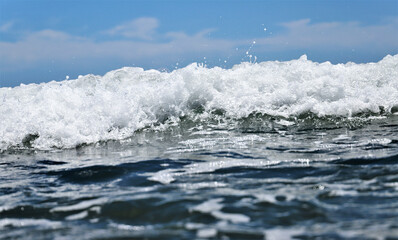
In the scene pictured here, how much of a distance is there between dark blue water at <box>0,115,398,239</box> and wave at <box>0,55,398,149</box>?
123 cm

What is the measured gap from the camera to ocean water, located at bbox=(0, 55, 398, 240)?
8.52 feet

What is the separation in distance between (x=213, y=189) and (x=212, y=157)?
4.56 ft

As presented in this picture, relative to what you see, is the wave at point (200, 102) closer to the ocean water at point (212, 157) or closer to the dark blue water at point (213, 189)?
the ocean water at point (212, 157)

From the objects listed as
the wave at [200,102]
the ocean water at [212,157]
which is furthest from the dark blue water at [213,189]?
the wave at [200,102]

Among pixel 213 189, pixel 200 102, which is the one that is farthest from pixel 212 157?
pixel 200 102

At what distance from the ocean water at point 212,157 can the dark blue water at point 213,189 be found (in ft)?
0.04

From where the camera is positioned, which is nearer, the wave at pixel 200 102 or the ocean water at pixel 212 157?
the ocean water at pixel 212 157

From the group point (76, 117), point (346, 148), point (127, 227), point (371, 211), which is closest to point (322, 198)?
point (371, 211)

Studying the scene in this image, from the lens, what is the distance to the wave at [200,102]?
7246 mm

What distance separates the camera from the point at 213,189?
3.34 metres

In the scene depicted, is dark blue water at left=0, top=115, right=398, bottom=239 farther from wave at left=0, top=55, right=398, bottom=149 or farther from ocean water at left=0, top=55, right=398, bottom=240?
wave at left=0, top=55, right=398, bottom=149

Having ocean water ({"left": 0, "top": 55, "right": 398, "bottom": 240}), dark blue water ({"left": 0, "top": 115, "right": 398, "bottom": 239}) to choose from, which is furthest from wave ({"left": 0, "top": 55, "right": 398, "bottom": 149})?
dark blue water ({"left": 0, "top": 115, "right": 398, "bottom": 239})

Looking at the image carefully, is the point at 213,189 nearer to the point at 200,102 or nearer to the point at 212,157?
the point at 212,157

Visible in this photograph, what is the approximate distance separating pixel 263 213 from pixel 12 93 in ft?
36.4
